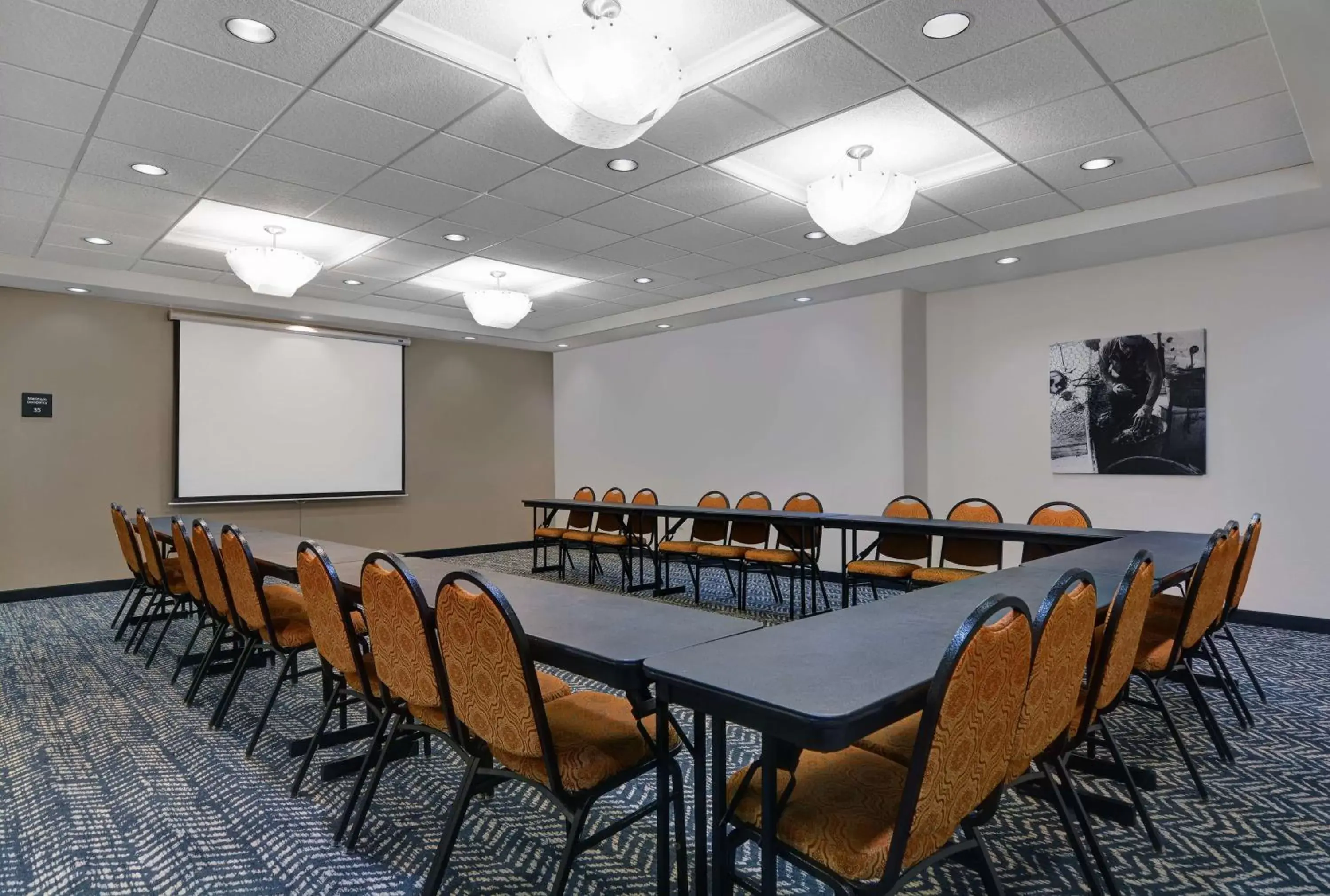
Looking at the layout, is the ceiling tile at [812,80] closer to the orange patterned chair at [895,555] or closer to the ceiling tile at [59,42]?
the ceiling tile at [59,42]

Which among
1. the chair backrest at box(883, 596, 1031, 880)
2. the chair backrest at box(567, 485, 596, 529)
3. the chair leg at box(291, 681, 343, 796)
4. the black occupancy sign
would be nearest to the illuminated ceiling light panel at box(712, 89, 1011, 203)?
the chair backrest at box(883, 596, 1031, 880)

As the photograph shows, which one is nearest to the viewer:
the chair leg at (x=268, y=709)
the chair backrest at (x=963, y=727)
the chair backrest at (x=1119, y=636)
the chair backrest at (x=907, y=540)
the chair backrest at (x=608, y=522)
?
the chair backrest at (x=963, y=727)

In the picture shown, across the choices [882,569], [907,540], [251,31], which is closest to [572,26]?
[251,31]

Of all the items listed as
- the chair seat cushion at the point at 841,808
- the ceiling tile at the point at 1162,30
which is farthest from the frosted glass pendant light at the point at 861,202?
the chair seat cushion at the point at 841,808

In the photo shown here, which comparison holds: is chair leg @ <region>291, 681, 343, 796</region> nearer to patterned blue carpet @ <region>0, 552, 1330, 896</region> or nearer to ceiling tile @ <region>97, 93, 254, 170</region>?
patterned blue carpet @ <region>0, 552, 1330, 896</region>

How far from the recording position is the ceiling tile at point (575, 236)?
4840mm

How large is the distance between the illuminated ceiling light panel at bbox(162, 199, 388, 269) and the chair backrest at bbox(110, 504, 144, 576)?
1937 mm

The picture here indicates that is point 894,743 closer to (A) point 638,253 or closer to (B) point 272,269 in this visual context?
(A) point 638,253

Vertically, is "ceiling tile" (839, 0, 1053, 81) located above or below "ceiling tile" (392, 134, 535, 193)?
above

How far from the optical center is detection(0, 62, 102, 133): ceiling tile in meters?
2.88

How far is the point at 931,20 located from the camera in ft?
8.55

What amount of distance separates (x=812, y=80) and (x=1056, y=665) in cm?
253

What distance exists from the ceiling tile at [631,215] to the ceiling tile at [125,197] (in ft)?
7.95

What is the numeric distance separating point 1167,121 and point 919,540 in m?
2.80
